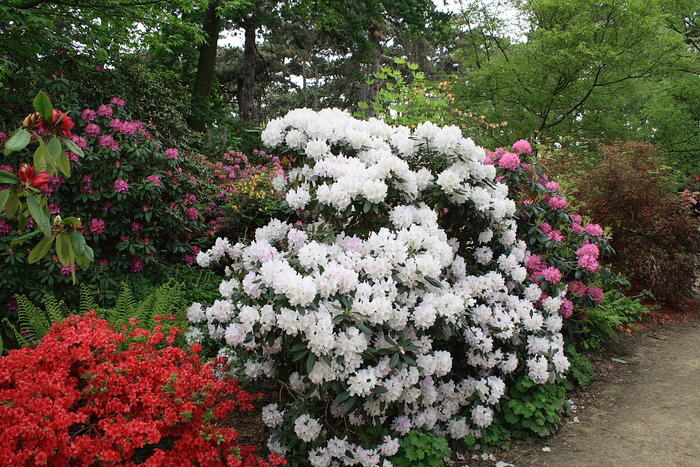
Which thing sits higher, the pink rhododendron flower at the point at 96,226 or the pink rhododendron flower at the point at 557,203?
the pink rhododendron flower at the point at 557,203

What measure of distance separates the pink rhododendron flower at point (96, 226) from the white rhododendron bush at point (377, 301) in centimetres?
146

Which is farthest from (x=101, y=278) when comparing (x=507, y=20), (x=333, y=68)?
(x=333, y=68)

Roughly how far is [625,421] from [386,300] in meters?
2.08

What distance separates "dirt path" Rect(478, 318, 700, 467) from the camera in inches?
107

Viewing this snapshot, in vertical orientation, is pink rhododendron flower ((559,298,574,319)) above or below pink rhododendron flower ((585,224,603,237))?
below

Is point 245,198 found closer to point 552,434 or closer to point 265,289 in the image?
point 265,289

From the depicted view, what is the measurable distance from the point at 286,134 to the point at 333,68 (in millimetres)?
20053

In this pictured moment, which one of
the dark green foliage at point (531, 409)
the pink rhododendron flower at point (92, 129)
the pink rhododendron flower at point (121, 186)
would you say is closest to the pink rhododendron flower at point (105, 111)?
the pink rhododendron flower at point (92, 129)

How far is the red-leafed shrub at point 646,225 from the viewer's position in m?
5.15

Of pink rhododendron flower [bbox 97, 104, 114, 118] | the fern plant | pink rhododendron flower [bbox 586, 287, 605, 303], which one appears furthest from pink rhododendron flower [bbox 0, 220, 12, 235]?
pink rhododendron flower [bbox 586, 287, 605, 303]

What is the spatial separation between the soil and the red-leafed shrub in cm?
102

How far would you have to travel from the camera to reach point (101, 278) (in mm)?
3926

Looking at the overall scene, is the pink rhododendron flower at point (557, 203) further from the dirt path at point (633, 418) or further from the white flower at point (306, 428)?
the white flower at point (306, 428)

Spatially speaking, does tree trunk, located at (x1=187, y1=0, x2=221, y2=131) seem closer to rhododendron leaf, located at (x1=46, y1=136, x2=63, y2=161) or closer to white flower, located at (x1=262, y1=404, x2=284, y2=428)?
white flower, located at (x1=262, y1=404, x2=284, y2=428)
